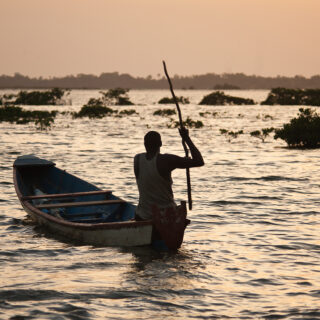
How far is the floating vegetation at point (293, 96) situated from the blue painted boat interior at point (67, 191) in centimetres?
6327

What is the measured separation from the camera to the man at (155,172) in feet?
29.4

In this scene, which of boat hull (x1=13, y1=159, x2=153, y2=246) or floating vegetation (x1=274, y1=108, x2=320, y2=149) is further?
floating vegetation (x1=274, y1=108, x2=320, y2=149)

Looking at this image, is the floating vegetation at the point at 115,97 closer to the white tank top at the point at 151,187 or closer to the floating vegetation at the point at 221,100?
the floating vegetation at the point at 221,100

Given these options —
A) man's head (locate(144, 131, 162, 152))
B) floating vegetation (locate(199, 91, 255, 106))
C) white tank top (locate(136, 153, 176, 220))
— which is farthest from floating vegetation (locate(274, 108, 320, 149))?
floating vegetation (locate(199, 91, 255, 106))

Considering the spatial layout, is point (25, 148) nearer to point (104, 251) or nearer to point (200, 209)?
point (200, 209)

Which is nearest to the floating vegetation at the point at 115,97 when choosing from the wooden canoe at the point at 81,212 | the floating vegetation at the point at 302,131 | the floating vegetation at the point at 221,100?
the floating vegetation at the point at 221,100

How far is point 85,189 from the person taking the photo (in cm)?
1358

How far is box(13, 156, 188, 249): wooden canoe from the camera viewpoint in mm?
9227

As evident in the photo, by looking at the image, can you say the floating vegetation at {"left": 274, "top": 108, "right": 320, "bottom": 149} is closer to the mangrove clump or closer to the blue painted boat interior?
the blue painted boat interior

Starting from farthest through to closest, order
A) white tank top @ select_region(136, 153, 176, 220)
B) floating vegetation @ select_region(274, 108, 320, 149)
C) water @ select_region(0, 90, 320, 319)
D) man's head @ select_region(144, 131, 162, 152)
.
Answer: floating vegetation @ select_region(274, 108, 320, 149)
white tank top @ select_region(136, 153, 176, 220)
man's head @ select_region(144, 131, 162, 152)
water @ select_region(0, 90, 320, 319)

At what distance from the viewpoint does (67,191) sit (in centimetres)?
1423

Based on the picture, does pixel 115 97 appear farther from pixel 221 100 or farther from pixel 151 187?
pixel 151 187

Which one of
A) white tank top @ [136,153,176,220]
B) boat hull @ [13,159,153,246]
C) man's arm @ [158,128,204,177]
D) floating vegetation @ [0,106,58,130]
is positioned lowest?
boat hull @ [13,159,153,246]

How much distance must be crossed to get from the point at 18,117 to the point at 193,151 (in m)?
34.9
